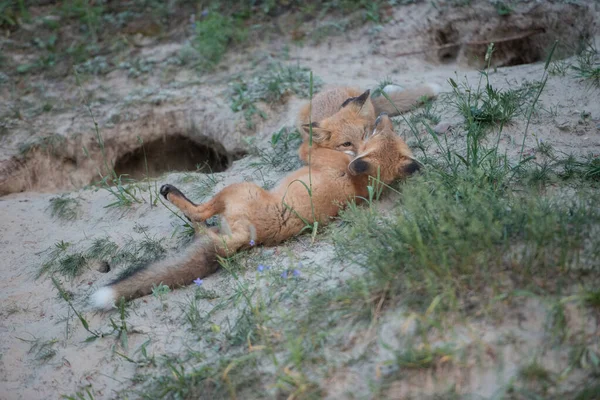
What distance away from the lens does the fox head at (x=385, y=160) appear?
14.9 feet

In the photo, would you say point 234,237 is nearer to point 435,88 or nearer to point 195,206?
point 195,206

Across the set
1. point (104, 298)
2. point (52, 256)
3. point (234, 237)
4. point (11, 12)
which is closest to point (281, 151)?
point (234, 237)

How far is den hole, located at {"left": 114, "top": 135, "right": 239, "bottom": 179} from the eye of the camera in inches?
287

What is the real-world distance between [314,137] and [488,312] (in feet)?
9.86

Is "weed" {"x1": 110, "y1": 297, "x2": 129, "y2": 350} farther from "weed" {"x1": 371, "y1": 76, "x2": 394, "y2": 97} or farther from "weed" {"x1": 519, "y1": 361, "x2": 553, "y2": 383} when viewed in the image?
"weed" {"x1": 371, "y1": 76, "x2": 394, "y2": 97}

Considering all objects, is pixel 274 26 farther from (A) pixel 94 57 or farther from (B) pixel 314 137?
(B) pixel 314 137

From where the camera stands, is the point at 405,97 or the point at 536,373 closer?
the point at 536,373

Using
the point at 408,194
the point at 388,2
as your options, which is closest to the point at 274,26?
the point at 388,2

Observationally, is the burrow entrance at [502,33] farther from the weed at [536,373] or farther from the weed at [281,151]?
the weed at [536,373]

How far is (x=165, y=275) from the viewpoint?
163 inches

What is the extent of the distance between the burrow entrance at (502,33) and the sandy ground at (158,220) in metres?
0.32

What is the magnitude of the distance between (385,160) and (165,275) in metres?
2.12

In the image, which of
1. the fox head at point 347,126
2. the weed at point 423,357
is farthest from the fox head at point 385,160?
the weed at point 423,357

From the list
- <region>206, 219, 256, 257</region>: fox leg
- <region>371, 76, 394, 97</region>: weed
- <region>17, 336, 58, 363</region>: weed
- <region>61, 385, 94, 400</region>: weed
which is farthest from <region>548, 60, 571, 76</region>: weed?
<region>17, 336, 58, 363</region>: weed
